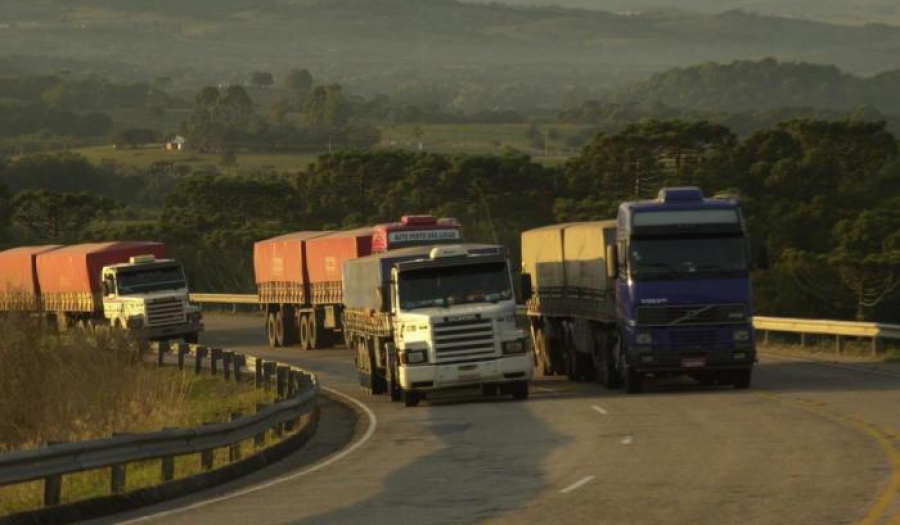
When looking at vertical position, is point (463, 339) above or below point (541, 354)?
above

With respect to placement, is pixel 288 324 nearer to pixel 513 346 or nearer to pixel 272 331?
pixel 272 331

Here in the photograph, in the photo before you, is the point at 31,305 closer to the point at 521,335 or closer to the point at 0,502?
the point at 521,335

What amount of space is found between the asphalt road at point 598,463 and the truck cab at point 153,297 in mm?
21161

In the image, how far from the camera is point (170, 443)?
2370 centimetres

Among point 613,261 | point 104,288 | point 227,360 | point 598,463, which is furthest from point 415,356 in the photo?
point 104,288

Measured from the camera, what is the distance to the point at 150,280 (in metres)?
58.1

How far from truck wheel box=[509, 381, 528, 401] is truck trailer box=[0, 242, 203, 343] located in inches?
500

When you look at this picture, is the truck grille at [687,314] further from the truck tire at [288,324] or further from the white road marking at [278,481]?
the truck tire at [288,324]

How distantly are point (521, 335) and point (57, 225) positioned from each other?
360 feet

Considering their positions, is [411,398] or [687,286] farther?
[411,398]

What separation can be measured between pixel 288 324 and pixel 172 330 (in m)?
3.96

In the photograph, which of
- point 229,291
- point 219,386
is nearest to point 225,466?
point 219,386

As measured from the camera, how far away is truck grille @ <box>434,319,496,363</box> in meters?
34.4

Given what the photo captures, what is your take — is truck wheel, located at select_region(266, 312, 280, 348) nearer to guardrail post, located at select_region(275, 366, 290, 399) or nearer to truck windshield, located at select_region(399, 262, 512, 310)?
guardrail post, located at select_region(275, 366, 290, 399)
